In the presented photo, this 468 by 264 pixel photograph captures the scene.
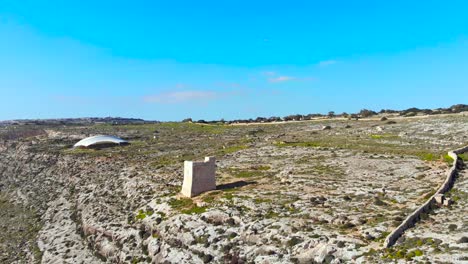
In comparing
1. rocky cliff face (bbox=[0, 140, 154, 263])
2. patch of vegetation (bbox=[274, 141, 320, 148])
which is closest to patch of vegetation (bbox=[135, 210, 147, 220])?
rocky cliff face (bbox=[0, 140, 154, 263])

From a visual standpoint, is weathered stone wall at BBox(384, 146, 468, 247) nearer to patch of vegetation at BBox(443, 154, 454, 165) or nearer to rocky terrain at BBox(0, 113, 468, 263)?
rocky terrain at BBox(0, 113, 468, 263)

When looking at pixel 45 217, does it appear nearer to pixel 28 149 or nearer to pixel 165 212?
pixel 165 212

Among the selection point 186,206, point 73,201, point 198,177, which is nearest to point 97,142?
point 73,201

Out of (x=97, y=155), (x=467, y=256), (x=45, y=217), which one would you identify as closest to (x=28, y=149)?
(x=97, y=155)

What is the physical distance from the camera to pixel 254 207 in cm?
4197

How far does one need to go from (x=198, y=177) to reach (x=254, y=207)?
35.6 ft

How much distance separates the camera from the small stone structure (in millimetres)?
49719

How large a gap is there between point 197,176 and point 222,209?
819 centimetres

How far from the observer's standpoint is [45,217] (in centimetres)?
6531

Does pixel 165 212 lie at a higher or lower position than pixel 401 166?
lower

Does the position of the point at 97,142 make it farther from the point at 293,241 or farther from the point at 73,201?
the point at 293,241

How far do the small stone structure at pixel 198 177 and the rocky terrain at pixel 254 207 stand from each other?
1491 millimetres

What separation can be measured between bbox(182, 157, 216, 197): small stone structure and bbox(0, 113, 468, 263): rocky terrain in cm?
149

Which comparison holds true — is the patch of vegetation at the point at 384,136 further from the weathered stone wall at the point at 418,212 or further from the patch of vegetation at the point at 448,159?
the weathered stone wall at the point at 418,212
